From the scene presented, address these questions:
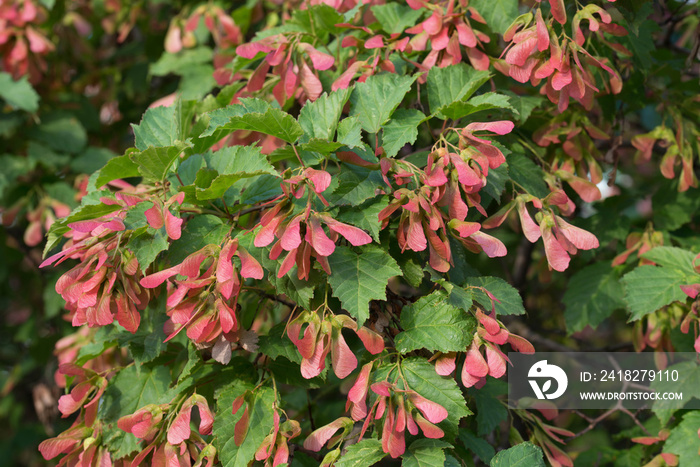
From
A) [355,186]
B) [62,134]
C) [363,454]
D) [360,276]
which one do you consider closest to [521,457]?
[363,454]

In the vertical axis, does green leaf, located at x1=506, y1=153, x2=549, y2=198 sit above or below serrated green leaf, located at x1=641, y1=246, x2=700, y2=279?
above

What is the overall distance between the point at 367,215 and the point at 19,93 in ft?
5.29

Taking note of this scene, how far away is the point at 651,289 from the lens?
128cm

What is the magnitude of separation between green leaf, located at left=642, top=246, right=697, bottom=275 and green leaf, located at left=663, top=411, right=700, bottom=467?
12.6 inches

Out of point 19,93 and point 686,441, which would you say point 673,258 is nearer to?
point 686,441

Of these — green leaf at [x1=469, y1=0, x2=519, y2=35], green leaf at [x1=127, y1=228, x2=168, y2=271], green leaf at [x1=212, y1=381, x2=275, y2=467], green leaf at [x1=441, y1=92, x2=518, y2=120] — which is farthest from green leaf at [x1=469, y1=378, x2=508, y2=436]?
green leaf at [x1=469, y1=0, x2=519, y2=35]

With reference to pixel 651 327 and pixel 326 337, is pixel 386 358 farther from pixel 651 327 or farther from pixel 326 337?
pixel 651 327

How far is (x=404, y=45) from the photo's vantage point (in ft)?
4.07

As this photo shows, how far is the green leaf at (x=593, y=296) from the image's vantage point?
5.00 feet

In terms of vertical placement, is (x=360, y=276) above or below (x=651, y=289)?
above

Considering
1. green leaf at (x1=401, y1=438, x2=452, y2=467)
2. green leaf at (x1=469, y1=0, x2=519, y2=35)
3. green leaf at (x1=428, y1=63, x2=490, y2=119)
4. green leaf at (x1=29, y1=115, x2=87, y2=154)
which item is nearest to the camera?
green leaf at (x1=401, y1=438, x2=452, y2=467)

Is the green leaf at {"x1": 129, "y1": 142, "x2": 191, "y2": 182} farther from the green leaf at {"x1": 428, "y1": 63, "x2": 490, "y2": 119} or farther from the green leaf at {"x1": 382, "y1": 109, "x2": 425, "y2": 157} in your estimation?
the green leaf at {"x1": 428, "y1": 63, "x2": 490, "y2": 119}

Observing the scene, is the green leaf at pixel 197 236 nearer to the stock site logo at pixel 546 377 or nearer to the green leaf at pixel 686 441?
the stock site logo at pixel 546 377

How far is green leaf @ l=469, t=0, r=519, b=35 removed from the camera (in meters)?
1.30
